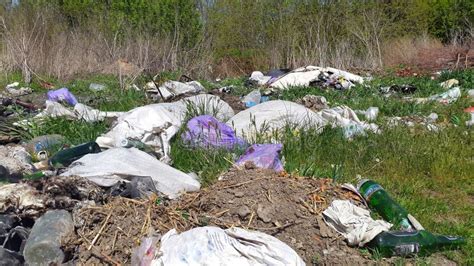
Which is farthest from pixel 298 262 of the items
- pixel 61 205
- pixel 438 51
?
pixel 438 51

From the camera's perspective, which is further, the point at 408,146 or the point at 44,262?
the point at 408,146

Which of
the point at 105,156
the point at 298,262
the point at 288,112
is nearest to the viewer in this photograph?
the point at 298,262

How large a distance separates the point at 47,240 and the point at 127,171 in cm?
90

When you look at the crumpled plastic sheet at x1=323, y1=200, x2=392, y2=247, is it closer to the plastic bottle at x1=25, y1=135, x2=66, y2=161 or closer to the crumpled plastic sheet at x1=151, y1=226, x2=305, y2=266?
the crumpled plastic sheet at x1=151, y1=226, x2=305, y2=266

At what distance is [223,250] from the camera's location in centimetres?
200

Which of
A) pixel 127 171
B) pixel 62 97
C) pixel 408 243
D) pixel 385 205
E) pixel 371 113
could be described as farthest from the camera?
pixel 62 97

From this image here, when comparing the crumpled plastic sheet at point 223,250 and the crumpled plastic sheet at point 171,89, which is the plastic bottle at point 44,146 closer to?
the crumpled plastic sheet at point 223,250

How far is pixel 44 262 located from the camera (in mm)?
2240

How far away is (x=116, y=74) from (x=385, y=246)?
8727mm

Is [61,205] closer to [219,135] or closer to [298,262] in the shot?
[298,262]

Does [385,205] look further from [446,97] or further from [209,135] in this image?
[446,97]

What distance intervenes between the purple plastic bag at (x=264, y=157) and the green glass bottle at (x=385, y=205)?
0.56m

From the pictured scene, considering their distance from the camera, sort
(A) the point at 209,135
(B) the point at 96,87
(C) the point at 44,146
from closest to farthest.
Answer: (A) the point at 209,135, (C) the point at 44,146, (B) the point at 96,87

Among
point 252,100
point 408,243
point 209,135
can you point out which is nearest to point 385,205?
point 408,243
